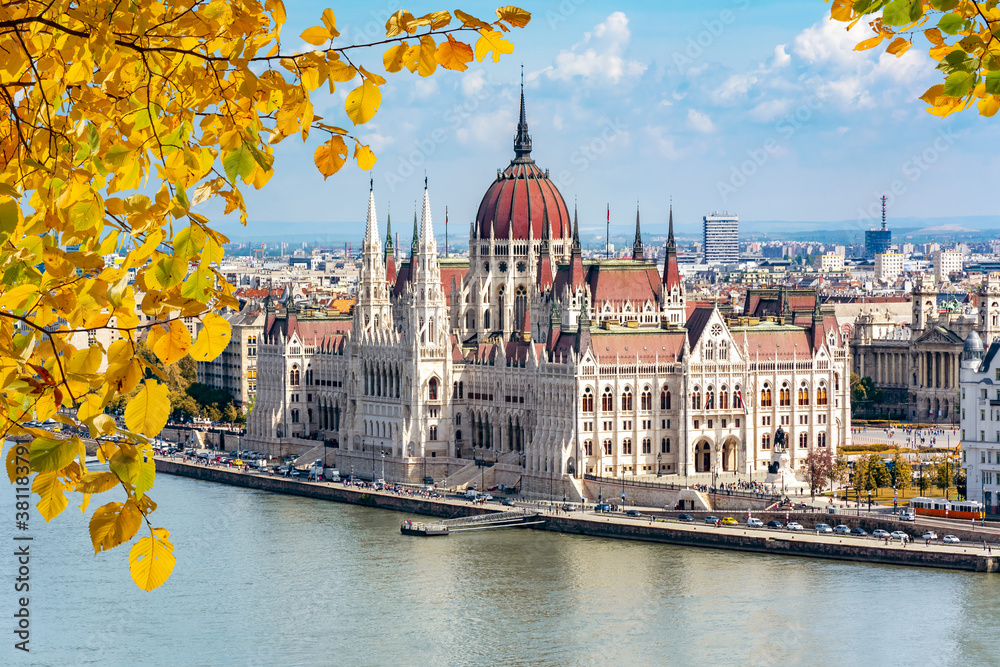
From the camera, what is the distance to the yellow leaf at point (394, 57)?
773 centimetres

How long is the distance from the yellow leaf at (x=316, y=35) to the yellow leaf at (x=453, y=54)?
1.92 ft

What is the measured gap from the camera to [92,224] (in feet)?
24.6

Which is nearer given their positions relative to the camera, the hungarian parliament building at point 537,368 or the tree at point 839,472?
the tree at point 839,472

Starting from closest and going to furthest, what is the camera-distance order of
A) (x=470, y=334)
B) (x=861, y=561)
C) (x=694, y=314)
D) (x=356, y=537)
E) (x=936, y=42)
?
(x=936, y=42), (x=861, y=561), (x=356, y=537), (x=694, y=314), (x=470, y=334)

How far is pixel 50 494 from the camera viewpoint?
25.2 ft

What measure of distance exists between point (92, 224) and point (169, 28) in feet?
2.92

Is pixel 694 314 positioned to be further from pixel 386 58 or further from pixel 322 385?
pixel 386 58

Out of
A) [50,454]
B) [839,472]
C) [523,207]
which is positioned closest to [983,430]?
[839,472]

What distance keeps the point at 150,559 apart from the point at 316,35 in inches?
93.4

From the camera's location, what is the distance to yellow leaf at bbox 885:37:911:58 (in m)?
8.12

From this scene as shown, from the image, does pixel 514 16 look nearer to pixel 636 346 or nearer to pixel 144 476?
pixel 144 476

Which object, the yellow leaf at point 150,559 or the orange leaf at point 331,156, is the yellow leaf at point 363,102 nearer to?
the orange leaf at point 331,156

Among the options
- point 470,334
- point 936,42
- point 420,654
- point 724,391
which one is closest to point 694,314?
point 724,391

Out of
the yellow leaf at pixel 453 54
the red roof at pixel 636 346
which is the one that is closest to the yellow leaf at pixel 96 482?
the yellow leaf at pixel 453 54
